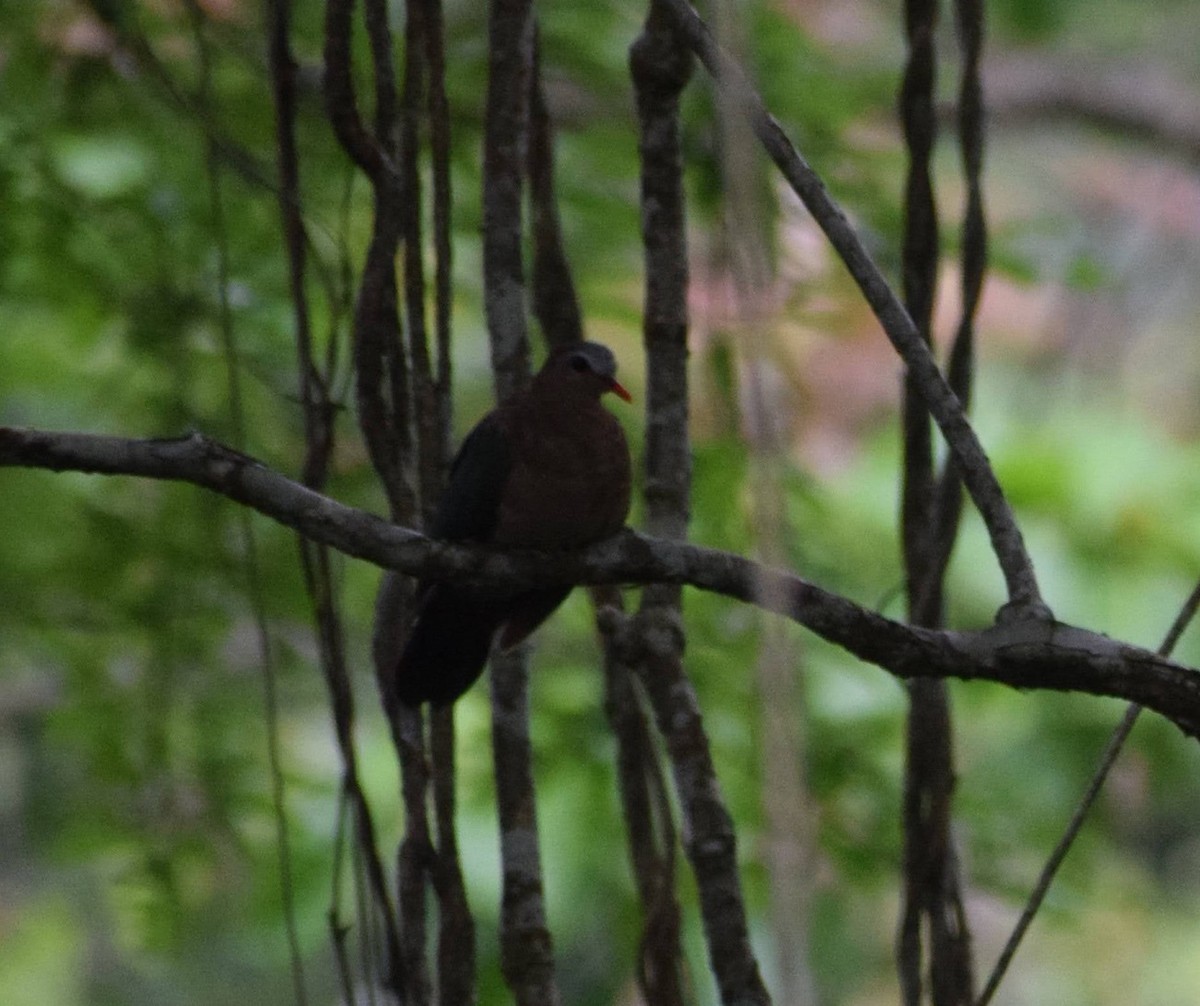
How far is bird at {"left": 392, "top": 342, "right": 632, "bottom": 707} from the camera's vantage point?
2619 mm

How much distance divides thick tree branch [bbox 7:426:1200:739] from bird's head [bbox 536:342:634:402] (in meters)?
0.97

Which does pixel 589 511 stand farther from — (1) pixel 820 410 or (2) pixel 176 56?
(1) pixel 820 410

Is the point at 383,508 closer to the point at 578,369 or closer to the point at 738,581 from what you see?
the point at 578,369

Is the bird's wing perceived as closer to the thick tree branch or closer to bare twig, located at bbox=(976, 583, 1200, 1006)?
the thick tree branch

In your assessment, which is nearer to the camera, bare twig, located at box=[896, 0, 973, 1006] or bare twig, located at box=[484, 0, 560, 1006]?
bare twig, located at box=[484, 0, 560, 1006]

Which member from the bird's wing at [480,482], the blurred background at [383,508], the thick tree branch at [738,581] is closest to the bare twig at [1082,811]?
the thick tree branch at [738,581]

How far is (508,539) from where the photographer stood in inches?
108

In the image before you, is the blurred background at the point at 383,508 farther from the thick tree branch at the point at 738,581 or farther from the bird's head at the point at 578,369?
the thick tree branch at the point at 738,581

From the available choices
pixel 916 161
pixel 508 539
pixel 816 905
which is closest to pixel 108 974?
pixel 816 905

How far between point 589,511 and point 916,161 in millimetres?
712

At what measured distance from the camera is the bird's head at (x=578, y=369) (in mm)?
2797

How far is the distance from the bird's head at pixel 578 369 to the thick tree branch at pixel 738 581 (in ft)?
3.18

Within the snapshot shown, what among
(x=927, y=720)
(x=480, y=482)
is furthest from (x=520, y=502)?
(x=927, y=720)

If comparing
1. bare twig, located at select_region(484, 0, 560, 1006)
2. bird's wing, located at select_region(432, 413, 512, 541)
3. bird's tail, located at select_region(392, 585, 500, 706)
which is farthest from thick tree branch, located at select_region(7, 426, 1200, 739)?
bird's wing, located at select_region(432, 413, 512, 541)
